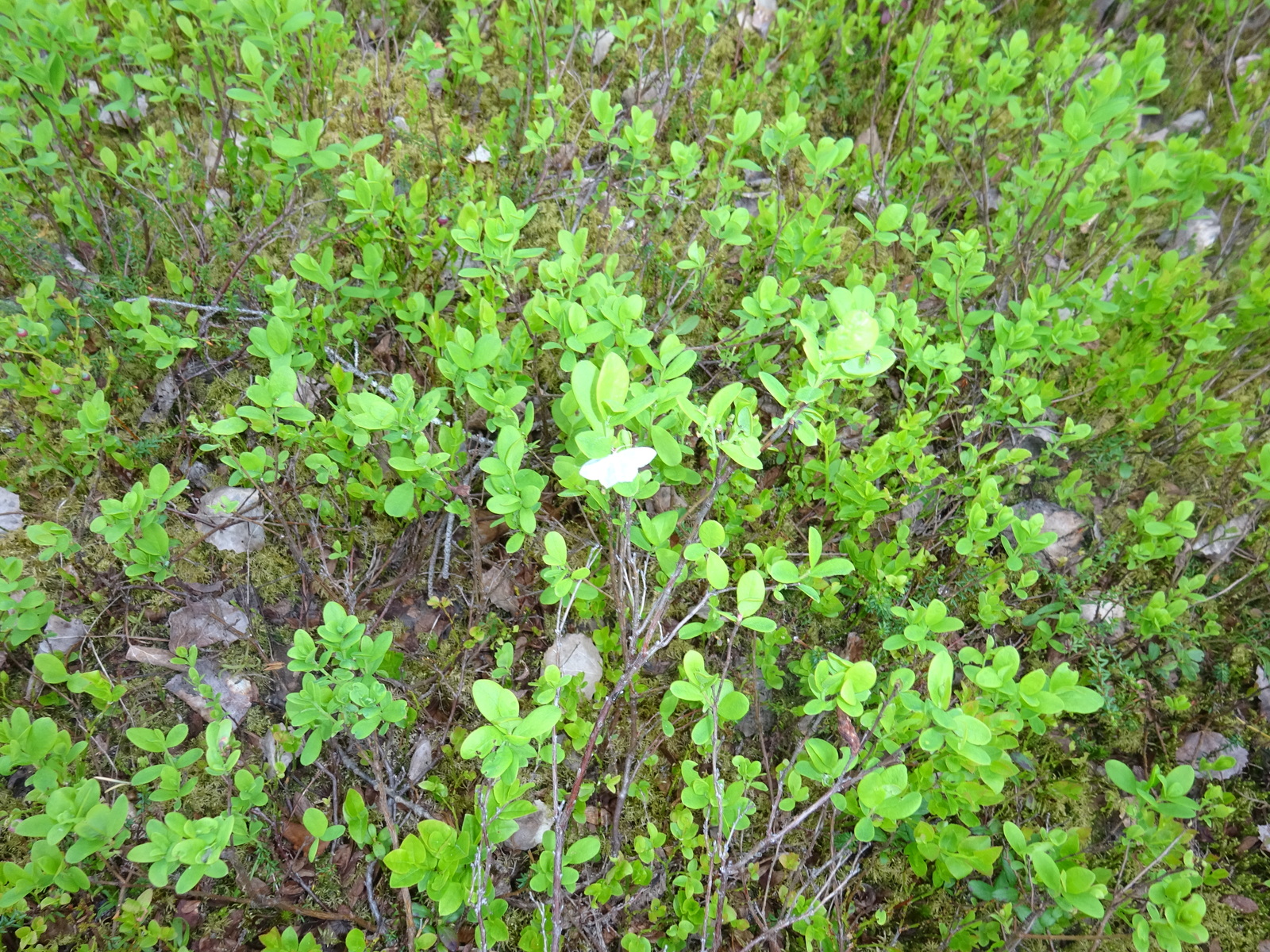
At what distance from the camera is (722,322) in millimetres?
3342

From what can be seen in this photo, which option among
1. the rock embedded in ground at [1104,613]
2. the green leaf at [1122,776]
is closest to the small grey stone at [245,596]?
the green leaf at [1122,776]

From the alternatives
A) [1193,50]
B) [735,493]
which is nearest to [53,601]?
[735,493]

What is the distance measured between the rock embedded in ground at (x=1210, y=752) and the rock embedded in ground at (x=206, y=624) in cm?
366

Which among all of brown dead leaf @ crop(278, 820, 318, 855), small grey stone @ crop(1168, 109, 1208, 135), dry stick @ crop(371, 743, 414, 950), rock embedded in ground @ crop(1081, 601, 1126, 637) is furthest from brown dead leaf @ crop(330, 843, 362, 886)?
small grey stone @ crop(1168, 109, 1208, 135)

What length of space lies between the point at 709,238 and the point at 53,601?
3.16 metres

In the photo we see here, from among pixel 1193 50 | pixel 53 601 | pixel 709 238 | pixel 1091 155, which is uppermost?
pixel 1193 50

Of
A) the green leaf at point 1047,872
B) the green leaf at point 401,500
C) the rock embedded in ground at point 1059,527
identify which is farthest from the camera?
the rock embedded in ground at point 1059,527

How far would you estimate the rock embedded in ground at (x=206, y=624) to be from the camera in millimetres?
2506

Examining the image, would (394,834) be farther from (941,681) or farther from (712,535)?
(941,681)

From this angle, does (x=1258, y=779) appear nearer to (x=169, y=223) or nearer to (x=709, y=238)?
(x=709, y=238)

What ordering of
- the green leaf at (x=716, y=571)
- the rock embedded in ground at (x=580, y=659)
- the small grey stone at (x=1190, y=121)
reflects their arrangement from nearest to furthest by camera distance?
the green leaf at (x=716, y=571)
the rock embedded in ground at (x=580, y=659)
the small grey stone at (x=1190, y=121)

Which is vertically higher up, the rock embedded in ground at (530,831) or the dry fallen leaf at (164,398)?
the dry fallen leaf at (164,398)

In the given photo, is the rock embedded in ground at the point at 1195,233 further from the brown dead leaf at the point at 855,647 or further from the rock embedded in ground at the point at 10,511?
the rock embedded in ground at the point at 10,511

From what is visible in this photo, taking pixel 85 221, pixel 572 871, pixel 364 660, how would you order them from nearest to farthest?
1. pixel 572 871
2. pixel 364 660
3. pixel 85 221
